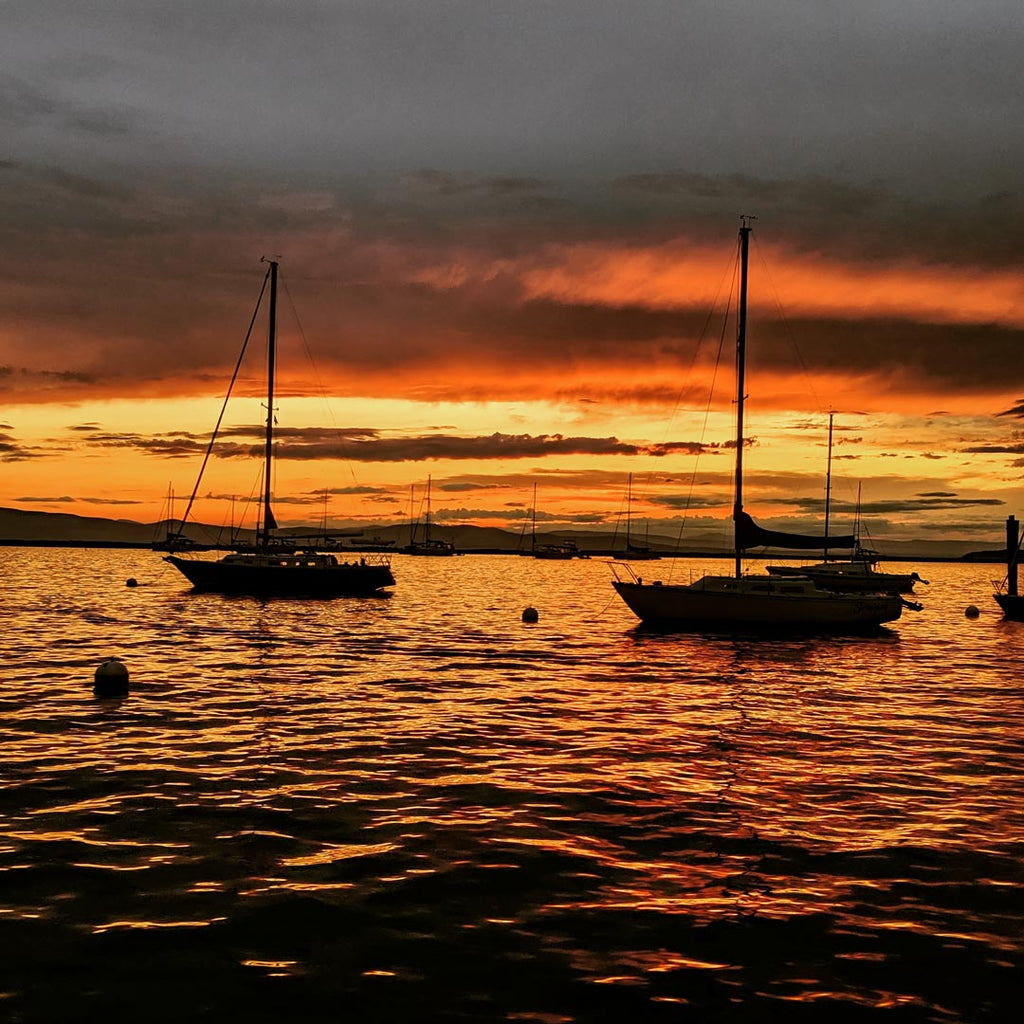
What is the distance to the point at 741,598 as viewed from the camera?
147 feet

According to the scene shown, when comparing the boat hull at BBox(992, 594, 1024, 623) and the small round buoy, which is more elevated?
the boat hull at BBox(992, 594, 1024, 623)

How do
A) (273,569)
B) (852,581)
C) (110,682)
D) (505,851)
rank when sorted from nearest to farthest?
(505,851) < (110,682) < (273,569) < (852,581)

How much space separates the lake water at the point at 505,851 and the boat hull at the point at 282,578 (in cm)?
3405

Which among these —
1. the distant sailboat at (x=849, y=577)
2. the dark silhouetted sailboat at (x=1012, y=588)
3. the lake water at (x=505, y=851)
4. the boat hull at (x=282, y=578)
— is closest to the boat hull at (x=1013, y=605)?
the dark silhouetted sailboat at (x=1012, y=588)

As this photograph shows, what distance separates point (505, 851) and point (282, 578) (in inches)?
2084

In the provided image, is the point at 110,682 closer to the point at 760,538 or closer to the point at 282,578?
the point at 760,538

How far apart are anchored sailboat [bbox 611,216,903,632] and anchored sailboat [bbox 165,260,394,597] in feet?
76.1

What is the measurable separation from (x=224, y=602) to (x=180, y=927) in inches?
2225

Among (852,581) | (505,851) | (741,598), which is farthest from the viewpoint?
(852,581)

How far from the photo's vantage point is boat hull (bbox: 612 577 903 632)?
147 ft

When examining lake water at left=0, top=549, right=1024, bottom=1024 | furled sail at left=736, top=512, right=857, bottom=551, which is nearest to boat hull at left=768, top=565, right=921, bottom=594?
furled sail at left=736, top=512, right=857, bottom=551

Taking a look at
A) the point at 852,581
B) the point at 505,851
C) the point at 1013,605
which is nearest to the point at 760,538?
the point at 1013,605

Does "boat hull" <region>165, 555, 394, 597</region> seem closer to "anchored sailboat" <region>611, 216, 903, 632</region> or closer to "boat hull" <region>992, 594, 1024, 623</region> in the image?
"anchored sailboat" <region>611, 216, 903, 632</region>

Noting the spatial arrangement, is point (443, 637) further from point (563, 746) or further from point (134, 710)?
point (563, 746)
